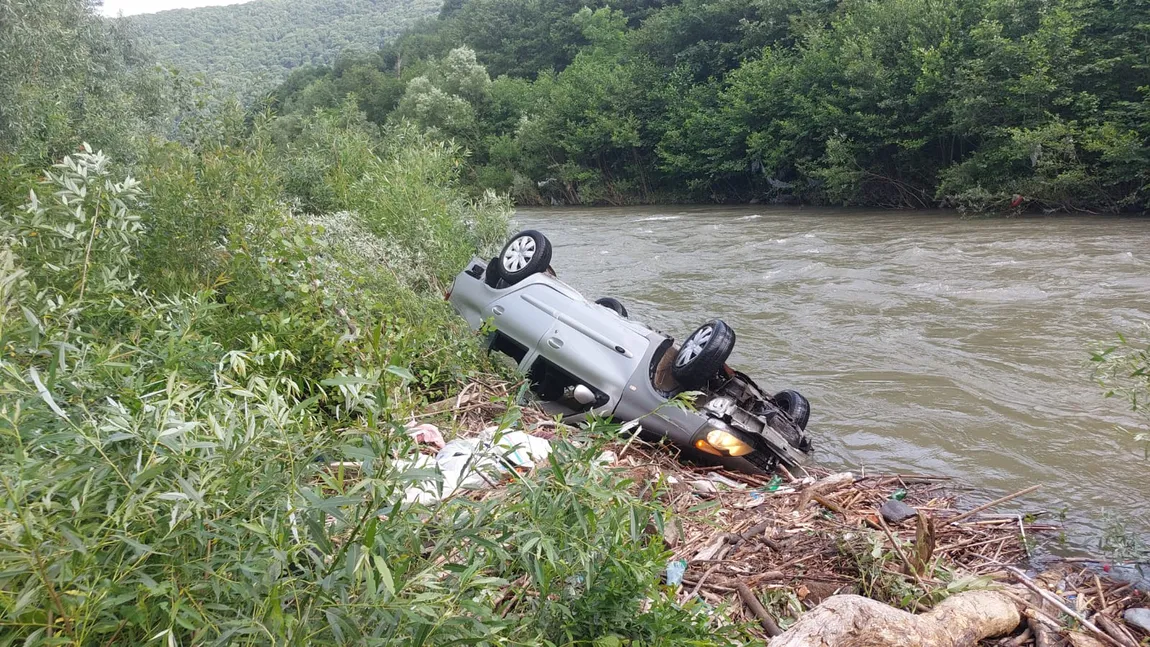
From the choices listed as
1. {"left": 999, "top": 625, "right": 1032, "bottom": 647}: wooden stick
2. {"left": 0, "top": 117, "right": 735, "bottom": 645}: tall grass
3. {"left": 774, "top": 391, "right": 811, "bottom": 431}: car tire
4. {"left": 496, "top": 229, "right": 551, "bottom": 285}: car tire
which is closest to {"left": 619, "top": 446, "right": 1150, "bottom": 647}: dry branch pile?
{"left": 999, "top": 625, "right": 1032, "bottom": 647}: wooden stick

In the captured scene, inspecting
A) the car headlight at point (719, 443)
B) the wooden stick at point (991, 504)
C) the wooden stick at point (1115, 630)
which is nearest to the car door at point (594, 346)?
the car headlight at point (719, 443)

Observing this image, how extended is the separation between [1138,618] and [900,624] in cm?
153

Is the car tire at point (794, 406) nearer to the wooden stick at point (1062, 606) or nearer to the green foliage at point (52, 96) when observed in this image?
the wooden stick at point (1062, 606)

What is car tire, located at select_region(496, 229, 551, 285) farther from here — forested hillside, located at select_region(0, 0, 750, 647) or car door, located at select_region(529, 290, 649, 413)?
forested hillside, located at select_region(0, 0, 750, 647)

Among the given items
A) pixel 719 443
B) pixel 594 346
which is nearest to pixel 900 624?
pixel 719 443

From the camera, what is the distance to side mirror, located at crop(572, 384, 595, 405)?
562 cm

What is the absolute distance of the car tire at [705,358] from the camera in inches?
213

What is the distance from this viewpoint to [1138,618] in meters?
3.60

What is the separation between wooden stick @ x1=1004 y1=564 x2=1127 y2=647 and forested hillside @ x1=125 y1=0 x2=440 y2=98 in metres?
77.7

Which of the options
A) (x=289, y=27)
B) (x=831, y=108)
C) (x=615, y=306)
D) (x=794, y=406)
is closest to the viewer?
(x=794, y=406)

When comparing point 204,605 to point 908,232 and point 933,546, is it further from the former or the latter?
point 908,232

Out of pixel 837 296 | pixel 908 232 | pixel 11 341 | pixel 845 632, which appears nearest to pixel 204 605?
pixel 11 341

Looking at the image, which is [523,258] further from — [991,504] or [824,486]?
[991,504]

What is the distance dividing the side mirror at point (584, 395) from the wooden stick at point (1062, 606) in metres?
2.86
